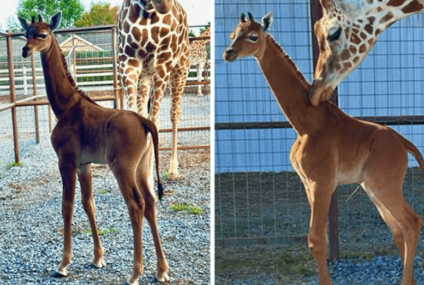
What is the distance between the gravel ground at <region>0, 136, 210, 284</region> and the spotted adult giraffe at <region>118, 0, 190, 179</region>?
0.92 meters

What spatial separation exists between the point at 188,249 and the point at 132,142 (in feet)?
4.21

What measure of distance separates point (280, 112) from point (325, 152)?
183cm

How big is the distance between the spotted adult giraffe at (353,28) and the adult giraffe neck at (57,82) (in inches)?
58.7

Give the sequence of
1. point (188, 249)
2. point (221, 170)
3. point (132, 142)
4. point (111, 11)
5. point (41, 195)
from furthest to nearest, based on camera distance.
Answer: point (111, 11) < point (41, 195) < point (221, 170) < point (188, 249) < point (132, 142)

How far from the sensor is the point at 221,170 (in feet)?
17.0

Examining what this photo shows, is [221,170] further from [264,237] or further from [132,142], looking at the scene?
[132,142]

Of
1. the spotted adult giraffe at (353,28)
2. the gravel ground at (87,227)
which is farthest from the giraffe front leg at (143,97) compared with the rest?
the spotted adult giraffe at (353,28)

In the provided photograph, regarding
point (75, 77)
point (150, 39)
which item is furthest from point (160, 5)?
point (75, 77)

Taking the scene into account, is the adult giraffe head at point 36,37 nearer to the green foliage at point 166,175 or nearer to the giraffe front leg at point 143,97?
the giraffe front leg at point 143,97

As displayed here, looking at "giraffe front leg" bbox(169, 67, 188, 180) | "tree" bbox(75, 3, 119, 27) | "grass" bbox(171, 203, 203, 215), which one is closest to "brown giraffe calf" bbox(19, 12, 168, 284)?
"grass" bbox(171, 203, 203, 215)

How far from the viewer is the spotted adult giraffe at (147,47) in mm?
4422

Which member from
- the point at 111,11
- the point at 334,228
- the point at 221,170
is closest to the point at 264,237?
the point at 334,228

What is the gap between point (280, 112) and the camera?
4.93m

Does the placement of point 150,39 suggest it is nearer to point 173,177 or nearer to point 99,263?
→ point 99,263
